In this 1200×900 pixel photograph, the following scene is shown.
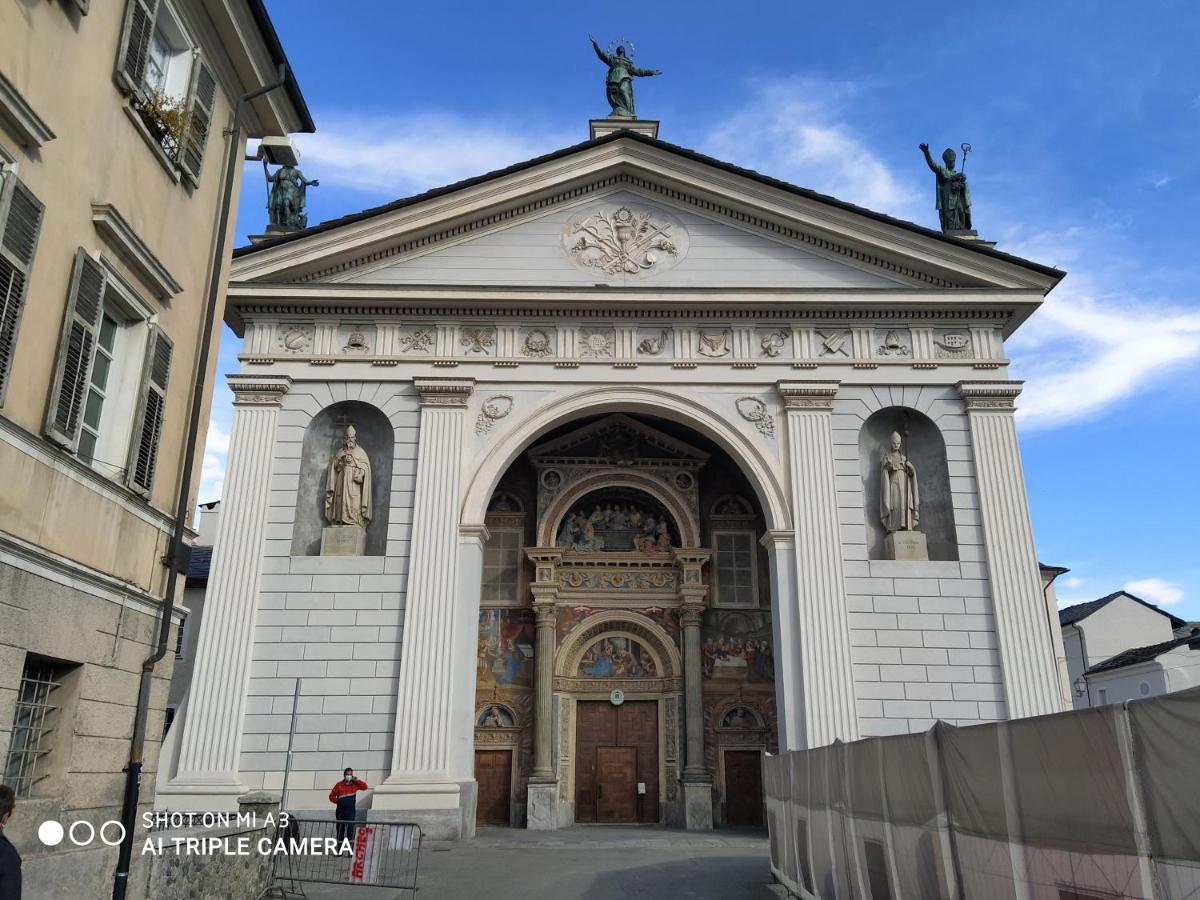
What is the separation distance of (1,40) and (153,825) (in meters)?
6.78

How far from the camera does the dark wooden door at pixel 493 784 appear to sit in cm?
1975

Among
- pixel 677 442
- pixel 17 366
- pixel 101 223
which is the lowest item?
pixel 17 366

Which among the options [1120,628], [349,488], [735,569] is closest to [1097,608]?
[1120,628]

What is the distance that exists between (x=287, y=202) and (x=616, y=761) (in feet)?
45.3

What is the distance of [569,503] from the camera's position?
21.5 meters

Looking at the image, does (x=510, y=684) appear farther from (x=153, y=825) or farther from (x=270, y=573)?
(x=153, y=825)

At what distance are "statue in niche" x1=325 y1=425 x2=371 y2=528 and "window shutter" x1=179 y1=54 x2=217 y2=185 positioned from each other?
29.3 feet

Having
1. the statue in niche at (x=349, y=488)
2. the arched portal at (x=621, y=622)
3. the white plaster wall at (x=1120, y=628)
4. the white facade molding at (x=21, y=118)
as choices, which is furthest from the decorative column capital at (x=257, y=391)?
the white plaster wall at (x=1120, y=628)

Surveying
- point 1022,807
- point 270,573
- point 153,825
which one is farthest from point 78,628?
point 270,573

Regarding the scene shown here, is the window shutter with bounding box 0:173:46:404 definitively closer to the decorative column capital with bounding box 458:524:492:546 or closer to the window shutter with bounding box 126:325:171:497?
the window shutter with bounding box 126:325:171:497

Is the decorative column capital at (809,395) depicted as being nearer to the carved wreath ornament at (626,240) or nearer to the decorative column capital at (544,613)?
the carved wreath ornament at (626,240)

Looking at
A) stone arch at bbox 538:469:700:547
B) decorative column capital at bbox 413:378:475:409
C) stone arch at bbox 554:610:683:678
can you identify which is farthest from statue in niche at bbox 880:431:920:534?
decorative column capital at bbox 413:378:475:409

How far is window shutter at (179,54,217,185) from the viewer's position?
29.3 feet

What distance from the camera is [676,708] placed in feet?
66.6
